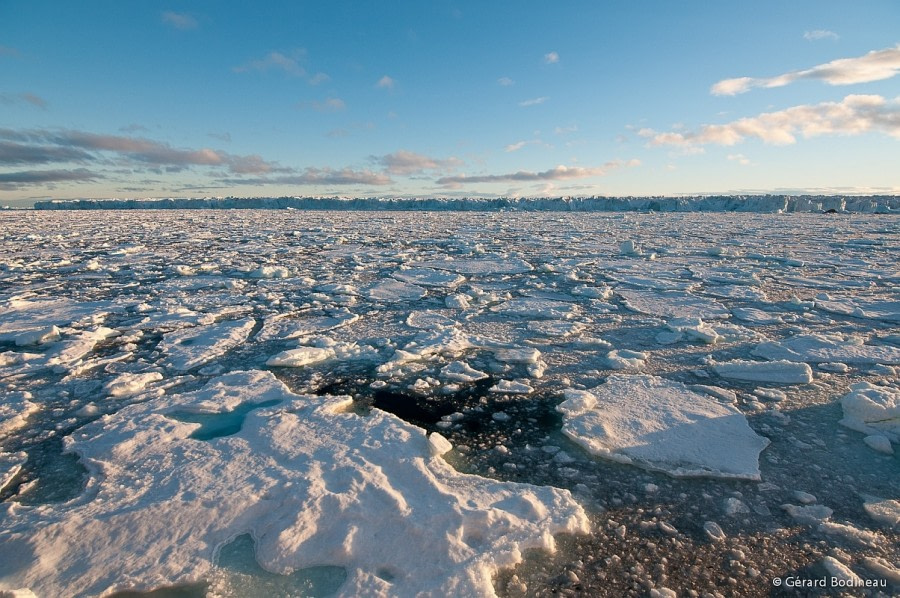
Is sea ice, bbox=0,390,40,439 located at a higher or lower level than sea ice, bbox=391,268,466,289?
lower

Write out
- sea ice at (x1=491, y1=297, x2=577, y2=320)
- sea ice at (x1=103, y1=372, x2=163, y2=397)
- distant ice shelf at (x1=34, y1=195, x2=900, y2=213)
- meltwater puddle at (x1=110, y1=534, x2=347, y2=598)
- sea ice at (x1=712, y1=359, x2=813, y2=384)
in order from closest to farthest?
meltwater puddle at (x1=110, y1=534, x2=347, y2=598) → sea ice at (x1=103, y1=372, x2=163, y2=397) → sea ice at (x1=712, y1=359, x2=813, y2=384) → sea ice at (x1=491, y1=297, x2=577, y2=320) → distant ice shelf at (x1=34, y1=195, x2=900, y2=213)

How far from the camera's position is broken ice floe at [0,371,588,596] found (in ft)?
4.27

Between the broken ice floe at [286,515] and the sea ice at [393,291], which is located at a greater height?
the sea ice at [393,291]

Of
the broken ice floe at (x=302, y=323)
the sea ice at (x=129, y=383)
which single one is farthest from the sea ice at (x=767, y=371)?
the sea ice at (x=129, y=383)

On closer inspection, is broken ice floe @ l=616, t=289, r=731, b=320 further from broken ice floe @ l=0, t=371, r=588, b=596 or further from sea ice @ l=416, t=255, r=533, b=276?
broken ice floe @ l=0, t=371, r=588, b=596

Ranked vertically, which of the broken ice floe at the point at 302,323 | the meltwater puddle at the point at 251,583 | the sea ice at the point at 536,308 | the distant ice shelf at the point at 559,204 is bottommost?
the meltwater puddle at the point at 251,583

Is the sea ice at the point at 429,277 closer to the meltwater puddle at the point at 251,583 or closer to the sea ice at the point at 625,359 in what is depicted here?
the sea ice at the point at 625,359

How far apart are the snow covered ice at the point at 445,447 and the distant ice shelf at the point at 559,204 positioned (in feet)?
110

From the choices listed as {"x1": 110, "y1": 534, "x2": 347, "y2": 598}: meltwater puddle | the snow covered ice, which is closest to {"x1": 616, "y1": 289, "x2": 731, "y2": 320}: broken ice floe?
the snow covered ice

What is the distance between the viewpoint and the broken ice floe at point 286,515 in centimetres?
130

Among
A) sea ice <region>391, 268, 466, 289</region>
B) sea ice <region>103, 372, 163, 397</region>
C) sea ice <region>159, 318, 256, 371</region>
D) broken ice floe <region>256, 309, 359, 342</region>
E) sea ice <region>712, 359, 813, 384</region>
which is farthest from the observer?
sea ice <region>391, 268, 466, 289</region>

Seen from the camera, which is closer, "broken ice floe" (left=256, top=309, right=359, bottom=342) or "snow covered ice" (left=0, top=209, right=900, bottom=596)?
"snow covered ice" (left=0, top=209, right=900, bottom=596)

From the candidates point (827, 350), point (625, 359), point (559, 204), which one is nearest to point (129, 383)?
point (625, 359)

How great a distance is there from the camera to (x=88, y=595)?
1.23m
